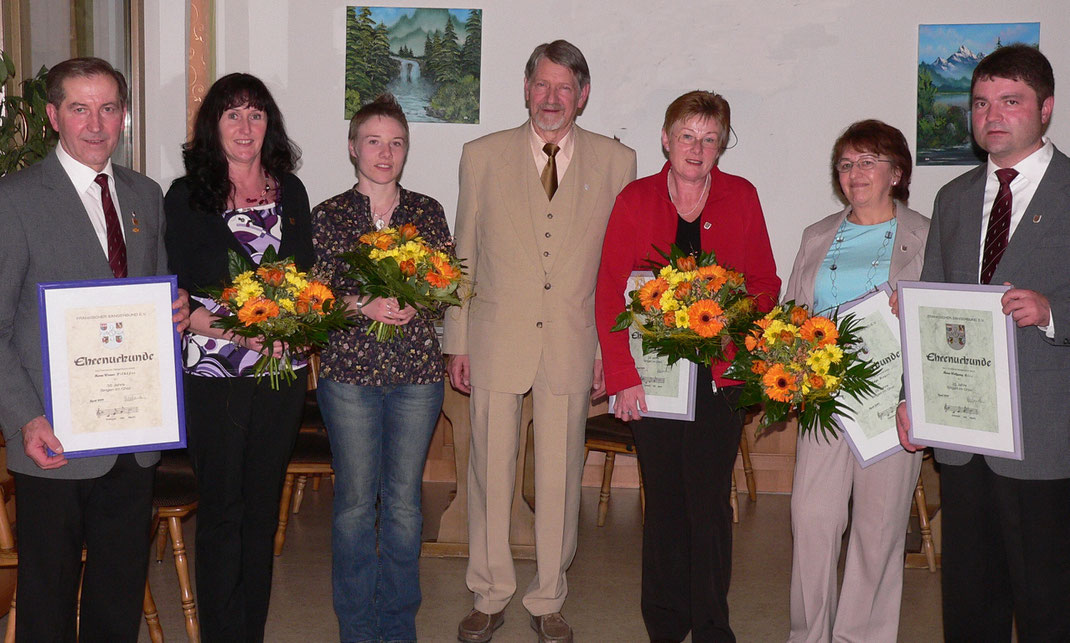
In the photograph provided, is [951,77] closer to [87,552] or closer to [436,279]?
[436,279]

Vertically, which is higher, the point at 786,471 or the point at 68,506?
the point at 68,506

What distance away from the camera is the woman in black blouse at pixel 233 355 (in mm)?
3064

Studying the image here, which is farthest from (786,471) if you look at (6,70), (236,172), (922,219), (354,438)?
(6,70)

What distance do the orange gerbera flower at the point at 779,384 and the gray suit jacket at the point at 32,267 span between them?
2008mm

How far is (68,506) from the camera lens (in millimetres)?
2652

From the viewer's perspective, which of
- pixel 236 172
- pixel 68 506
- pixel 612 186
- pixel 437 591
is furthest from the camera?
pixel 437 591

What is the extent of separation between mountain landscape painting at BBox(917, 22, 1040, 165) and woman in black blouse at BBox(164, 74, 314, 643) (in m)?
4.36

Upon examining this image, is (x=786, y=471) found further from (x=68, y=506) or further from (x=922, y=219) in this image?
(x=68, y=506)

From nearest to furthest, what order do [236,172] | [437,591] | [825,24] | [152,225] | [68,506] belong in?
[68,506] < [152,225] < [236,172] < [437,591] < [825,24]

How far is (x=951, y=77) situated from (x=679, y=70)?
67.0 inches

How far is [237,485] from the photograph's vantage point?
10.2 ft

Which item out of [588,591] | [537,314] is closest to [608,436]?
[588,591]

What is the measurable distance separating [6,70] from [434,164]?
269cm

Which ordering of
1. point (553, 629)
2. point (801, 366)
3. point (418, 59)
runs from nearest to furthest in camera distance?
point (801, 366) < point (553, 629) < point (418, 59)
